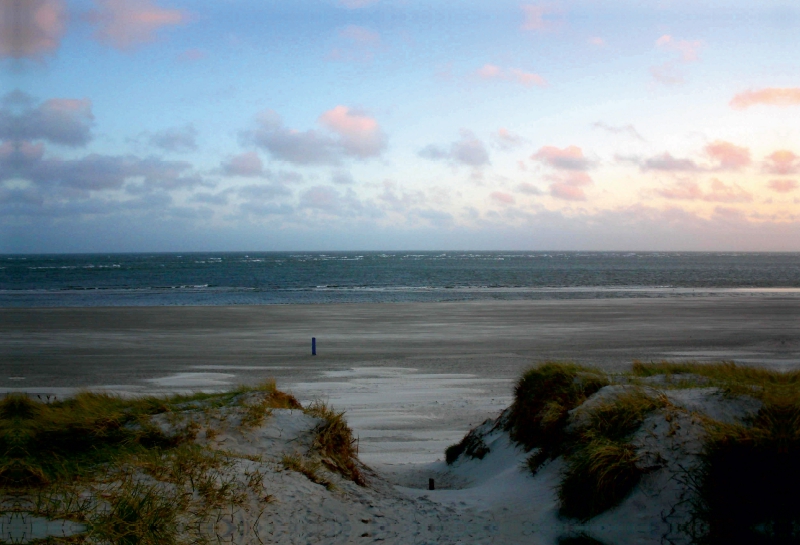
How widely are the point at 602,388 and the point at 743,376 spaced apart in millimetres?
2192

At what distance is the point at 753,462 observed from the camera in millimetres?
6176

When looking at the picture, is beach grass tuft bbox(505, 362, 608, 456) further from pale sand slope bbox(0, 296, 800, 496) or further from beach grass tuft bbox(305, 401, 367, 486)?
beach grass tuft bbox(305, 401, 367, 486)

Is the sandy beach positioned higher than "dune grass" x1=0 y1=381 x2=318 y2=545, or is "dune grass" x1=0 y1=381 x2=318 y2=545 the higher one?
"dune grass" x1=0 y1=381 x2=318 y2=545

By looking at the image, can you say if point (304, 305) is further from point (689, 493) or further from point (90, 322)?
point (689, 493)

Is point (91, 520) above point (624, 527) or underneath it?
above

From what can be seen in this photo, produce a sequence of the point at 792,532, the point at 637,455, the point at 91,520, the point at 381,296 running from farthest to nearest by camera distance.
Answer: the point at 381,296, the point at 637,455, the point at 792,532, the point at 91,520

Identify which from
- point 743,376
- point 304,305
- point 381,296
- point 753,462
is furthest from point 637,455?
point 381,296

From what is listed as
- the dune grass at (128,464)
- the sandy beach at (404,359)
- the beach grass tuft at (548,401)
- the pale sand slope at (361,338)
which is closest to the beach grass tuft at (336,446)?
the sandy beach at (404,359)

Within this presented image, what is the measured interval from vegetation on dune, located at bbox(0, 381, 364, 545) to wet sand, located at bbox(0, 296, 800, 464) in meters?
2.92

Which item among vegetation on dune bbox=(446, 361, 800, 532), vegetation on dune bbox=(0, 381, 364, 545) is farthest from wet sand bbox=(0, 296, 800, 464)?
vegetation on dune bbox=(446, 361, 800, 532)

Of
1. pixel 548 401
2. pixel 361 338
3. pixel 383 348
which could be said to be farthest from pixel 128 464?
pixel 361 338

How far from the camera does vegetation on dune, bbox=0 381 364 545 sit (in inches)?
207

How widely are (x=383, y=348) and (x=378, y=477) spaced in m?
16.6

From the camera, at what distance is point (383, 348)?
2477 centimetres
